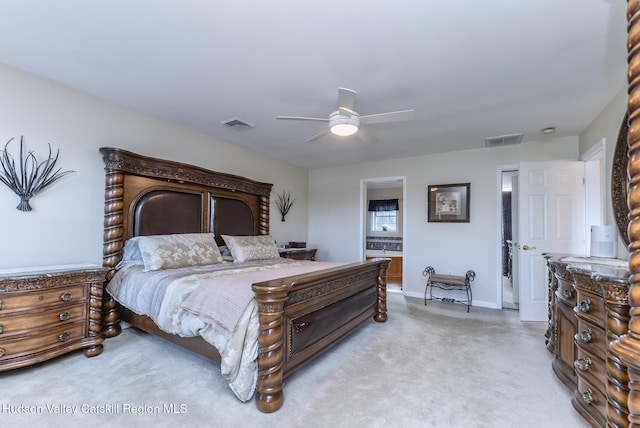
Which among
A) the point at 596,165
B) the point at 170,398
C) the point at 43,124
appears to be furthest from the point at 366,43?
the point at 596,165

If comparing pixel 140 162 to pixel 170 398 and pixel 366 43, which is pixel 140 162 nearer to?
pixel 170 398

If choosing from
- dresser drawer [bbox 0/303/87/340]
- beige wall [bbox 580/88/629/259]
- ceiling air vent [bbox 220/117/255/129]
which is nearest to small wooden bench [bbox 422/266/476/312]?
beige wall [bbox 580/88/629/259]

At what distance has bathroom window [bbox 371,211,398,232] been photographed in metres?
8.82

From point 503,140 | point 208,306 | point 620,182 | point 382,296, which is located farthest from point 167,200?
point 620,182

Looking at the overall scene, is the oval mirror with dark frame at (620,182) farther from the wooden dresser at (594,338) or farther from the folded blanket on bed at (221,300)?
the folded blanket on bed at (221,300)

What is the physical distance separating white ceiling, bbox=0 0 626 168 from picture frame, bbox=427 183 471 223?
1592 millimetres

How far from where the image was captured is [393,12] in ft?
6.16

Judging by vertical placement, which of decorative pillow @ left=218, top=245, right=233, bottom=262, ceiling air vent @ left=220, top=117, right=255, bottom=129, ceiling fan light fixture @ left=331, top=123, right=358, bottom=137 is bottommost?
decorative pillow @ left=218, top=245, right=233, bottom=262

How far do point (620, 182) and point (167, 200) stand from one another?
4832 mm

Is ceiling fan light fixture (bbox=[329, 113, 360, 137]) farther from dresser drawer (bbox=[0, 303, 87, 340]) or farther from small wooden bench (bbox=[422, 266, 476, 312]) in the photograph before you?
small wooden bench (bbox=[422, 266, 476, 312])

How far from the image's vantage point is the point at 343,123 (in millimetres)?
2742

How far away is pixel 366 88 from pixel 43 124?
307 cm

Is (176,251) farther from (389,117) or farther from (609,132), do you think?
(609,132)

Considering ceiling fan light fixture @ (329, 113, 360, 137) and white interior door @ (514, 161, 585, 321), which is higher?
ceiling fan light fixture @ (329, 113, 360, 137)
